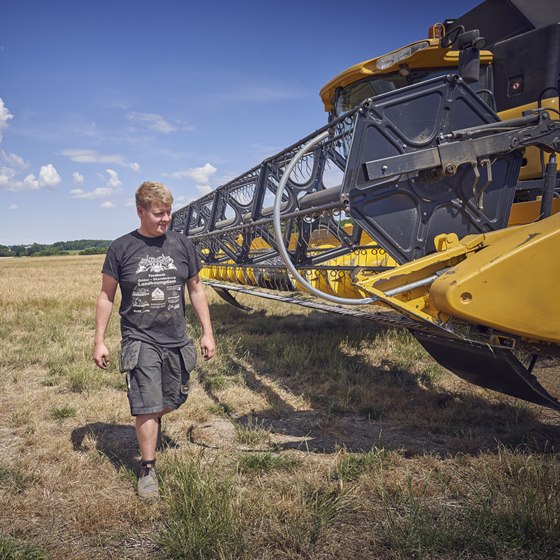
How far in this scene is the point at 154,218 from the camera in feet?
8.86

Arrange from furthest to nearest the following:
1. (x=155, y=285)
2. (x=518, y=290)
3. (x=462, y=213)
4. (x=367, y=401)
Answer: (x=367, y=401) → (x=462, y=213) → (x=155, y=285) → (x=518, y=290)

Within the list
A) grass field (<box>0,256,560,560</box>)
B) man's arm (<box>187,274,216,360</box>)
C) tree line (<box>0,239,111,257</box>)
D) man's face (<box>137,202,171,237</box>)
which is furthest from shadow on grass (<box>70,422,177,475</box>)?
tree line (<box>0,239,111,257</box>)

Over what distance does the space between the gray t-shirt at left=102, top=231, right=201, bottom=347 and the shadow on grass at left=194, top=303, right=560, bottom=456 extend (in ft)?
3.69

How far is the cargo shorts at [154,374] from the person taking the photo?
2617 millimetres

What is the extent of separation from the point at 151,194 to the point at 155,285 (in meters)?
0.50

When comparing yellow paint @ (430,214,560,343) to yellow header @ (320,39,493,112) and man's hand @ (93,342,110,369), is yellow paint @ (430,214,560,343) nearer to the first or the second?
man's hand @ (93,342,110,369)

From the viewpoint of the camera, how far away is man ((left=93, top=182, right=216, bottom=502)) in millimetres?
2631

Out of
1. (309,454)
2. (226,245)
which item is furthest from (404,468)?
(226,245)

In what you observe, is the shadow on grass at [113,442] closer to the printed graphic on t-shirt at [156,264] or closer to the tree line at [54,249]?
the printed graphic on t-shirt at [156,264]

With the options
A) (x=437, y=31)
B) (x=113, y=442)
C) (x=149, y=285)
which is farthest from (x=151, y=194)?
(x=437, y=31)

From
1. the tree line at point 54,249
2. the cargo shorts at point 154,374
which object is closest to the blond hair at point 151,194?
the cargo shorts at point 154,374

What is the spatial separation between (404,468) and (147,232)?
1.98 metres

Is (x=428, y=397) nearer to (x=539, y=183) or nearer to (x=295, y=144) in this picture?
(x=539, y=183)

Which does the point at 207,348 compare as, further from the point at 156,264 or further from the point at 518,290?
the point at 518,290
